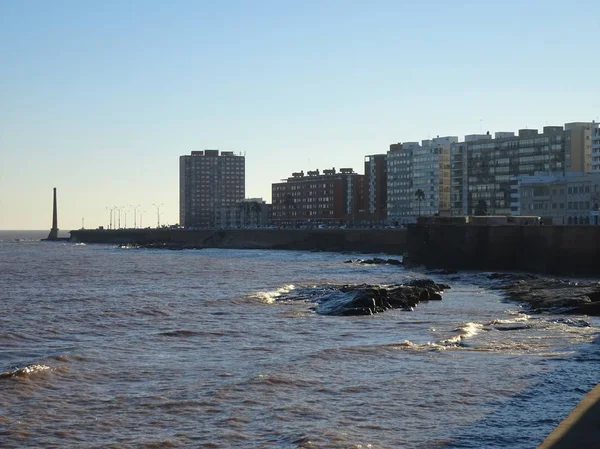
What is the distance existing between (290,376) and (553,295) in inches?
1131

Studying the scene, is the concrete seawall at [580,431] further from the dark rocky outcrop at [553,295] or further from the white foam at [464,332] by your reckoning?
the dark rocky outcrop at [553,295]

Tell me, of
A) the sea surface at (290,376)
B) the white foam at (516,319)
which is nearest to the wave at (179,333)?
the sea surface at (290,376)

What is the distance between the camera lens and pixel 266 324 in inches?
1826

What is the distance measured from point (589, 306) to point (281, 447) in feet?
100

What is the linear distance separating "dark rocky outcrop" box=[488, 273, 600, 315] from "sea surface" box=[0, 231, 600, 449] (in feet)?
6.23

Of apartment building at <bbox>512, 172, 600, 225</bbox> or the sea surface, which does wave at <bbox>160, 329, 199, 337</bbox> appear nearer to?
the sea surface

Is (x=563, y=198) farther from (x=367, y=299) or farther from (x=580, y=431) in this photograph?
(x=580, y=431)

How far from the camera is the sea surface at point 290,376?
2338 centimetres

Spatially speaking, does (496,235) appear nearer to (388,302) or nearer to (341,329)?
(388,302)

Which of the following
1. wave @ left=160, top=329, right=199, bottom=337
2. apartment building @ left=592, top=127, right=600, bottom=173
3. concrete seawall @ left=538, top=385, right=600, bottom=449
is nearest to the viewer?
concrete seawall @ left=538, top=385, right=600, bottom=449

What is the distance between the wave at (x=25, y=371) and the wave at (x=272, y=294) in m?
27.8

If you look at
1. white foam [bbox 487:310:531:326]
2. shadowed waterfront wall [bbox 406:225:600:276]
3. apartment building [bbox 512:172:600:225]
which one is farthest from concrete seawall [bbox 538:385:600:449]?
apartment building [bbox 512:172:600:225]

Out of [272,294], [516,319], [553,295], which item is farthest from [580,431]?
[272,294]

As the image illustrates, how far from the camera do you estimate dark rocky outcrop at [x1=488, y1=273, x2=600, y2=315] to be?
48750 millimetres
